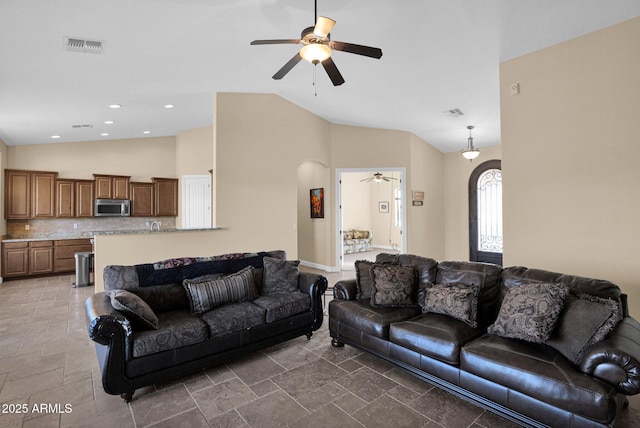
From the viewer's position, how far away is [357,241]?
10.3m

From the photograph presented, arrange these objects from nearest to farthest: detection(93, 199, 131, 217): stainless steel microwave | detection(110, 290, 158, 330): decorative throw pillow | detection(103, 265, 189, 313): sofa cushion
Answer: detection(110, 290, 158, 330): decorative throw pillow < detection(103, 265, 189, 313): sofa cushion < detection(93, 199, 131, 217): stainless steel microwave

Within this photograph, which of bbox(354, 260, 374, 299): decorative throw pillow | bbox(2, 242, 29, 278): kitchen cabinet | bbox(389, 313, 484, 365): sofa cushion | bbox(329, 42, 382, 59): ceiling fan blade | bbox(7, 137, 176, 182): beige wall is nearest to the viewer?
bbox(389, 313, 484, 365): sofa cushion

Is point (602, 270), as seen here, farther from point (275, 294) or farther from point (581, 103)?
point (275, 294)

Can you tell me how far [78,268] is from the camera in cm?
618

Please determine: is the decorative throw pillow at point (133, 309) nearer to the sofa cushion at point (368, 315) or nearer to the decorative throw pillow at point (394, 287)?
the sofa cushion at point (368, 315)

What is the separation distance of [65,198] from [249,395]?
725 centimetres

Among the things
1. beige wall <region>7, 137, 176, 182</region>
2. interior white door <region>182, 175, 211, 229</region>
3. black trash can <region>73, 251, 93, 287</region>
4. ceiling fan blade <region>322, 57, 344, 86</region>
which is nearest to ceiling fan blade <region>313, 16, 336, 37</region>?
ceiling fan blade <region>322, 57, 344, 86</region>

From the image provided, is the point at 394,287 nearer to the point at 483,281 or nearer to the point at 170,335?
the point at 483,281

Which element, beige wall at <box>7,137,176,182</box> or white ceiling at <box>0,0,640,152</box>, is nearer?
white ceiling at <box>0,0,640,152</box>

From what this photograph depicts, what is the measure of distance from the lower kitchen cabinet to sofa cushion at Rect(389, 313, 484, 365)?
7.54 meters

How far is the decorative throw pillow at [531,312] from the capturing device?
7.14 feet

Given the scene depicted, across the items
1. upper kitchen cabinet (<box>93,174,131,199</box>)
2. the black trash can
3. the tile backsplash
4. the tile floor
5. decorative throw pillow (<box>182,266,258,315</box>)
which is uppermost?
upper kitchen cabinet (<box>93,174,131,199</box>)

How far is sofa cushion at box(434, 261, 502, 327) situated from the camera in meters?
2.78

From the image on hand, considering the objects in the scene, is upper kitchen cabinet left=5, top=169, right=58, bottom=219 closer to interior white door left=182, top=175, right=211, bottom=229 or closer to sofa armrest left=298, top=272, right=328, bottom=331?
interior white door left=182, top=175, right=211, bottom=229
